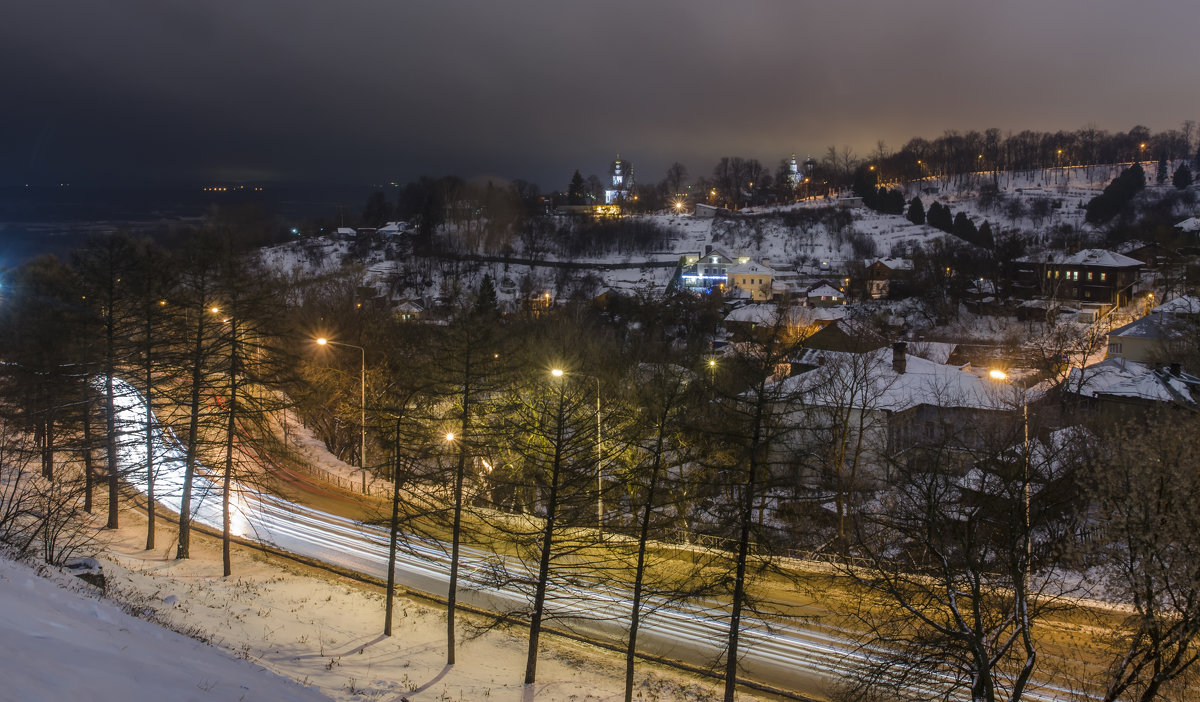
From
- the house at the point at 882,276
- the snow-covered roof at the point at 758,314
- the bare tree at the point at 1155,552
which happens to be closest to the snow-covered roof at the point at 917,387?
the bare tree at the point at 1155,552

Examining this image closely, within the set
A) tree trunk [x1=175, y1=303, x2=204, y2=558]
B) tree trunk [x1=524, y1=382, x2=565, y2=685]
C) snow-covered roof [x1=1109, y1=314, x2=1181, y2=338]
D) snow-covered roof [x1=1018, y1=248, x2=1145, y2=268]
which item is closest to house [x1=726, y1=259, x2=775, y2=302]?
snow-covered roof [x1=1018, y1=248, x2=1145, y2=268]

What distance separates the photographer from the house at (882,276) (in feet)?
223

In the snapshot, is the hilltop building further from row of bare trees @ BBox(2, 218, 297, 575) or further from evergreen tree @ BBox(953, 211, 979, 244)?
row of bare trees @ BBox(2, 218, 297, 575)

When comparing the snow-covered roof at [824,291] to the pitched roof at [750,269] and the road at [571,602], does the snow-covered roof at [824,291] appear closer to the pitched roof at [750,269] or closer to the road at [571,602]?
the pitched roof at [750,269]

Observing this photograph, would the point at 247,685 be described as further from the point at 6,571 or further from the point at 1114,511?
the point at 1114,511

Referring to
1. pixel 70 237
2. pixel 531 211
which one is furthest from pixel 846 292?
pixel 70 237

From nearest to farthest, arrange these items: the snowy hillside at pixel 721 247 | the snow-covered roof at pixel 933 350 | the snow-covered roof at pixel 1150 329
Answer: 1. the snow-covered roof at pixel 1150 329
2. the snow-covered roof at pixel 933 350
3. the snowy hillside at pixel 721 247

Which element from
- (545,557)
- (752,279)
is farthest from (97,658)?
(752,279)

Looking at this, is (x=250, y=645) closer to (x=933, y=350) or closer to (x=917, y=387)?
(x=917, y=387)

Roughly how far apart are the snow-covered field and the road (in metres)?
0.77

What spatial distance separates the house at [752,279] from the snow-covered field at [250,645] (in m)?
64.0

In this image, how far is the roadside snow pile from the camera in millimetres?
5270

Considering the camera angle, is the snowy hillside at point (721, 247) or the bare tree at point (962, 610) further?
the snowy hillside at point (721, 247)

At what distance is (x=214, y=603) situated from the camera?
13352mm
